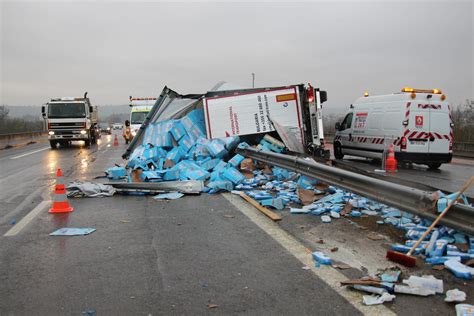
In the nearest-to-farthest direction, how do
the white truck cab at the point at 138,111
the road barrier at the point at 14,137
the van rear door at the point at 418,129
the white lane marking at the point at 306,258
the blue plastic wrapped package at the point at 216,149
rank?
the white lane marking at the point at 306,258 → the blue plastic wrapped package at the point at 216,149 → the van rear door at the point at 418,129 → the white truck cab at the point at 138,111 → the road barrier at the point at 14,137

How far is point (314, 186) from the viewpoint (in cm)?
800

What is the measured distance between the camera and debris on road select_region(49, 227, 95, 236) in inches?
216

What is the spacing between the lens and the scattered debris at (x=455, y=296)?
3.34m

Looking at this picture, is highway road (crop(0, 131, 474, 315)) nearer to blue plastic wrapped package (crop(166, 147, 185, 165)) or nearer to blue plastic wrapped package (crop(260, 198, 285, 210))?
blue plastic wrapped package (crop(260, 198, 285, 210))

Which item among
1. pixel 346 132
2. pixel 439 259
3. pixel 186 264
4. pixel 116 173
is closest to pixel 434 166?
pixel 346 132

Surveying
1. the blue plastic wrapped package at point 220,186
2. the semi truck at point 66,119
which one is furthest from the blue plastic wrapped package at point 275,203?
the semi truck at point 66,119

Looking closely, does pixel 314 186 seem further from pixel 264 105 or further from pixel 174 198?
pixel 264 105

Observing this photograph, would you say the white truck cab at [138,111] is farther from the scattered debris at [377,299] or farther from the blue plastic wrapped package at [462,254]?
the scattered debris at [377,299]

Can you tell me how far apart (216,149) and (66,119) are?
16846 mm

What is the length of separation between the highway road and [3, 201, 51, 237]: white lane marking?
14 millimetres

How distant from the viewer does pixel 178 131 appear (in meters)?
12.5

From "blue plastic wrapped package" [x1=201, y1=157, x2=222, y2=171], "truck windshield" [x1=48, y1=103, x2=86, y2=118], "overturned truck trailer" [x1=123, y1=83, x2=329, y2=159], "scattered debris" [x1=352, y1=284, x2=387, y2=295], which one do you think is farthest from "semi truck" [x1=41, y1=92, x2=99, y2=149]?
"scattered debris" [x1=352, y1=284, x2=387, y2=295]

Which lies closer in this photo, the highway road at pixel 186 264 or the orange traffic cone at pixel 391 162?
the highway road at pixel 186 264

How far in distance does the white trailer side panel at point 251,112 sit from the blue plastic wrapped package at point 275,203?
5.91 meters
